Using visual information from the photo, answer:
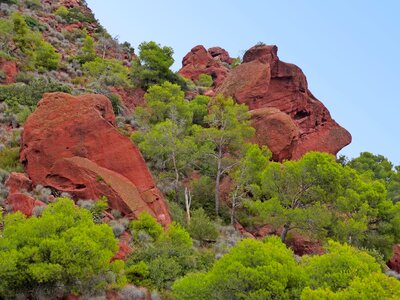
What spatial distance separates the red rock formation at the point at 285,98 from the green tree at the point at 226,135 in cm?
376

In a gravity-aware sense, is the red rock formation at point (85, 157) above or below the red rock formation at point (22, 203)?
above

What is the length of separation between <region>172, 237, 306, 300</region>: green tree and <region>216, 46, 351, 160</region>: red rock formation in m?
21.5

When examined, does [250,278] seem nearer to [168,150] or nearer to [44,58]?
[168,150]

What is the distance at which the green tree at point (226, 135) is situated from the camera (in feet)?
90.9

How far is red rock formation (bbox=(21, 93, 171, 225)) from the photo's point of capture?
1895cm

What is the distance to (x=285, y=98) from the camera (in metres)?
37.2

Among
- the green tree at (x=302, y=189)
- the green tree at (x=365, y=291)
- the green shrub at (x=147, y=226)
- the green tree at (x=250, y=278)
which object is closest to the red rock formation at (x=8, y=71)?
the green shrub at (x=147, y=226)

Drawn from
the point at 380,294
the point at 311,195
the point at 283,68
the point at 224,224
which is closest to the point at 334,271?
the point at 380,294

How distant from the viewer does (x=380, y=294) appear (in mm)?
9617

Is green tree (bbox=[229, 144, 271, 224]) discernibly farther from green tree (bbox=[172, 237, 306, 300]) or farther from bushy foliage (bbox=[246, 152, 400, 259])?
green tree (bbox=[172, 237, 306, 300])

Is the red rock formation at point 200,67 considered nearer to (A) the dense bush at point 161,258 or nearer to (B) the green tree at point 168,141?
(B) the green tree at point 168,141

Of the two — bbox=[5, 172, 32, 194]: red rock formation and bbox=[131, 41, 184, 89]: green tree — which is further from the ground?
bbox=[131, 41, 184, 89]: green tree

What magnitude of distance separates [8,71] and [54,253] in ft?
75.3

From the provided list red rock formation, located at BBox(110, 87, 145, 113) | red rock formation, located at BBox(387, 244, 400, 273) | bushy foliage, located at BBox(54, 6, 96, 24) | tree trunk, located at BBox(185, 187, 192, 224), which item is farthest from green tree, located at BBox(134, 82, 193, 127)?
bushy foliage, located at BBox(54, 6, 96, 24)
